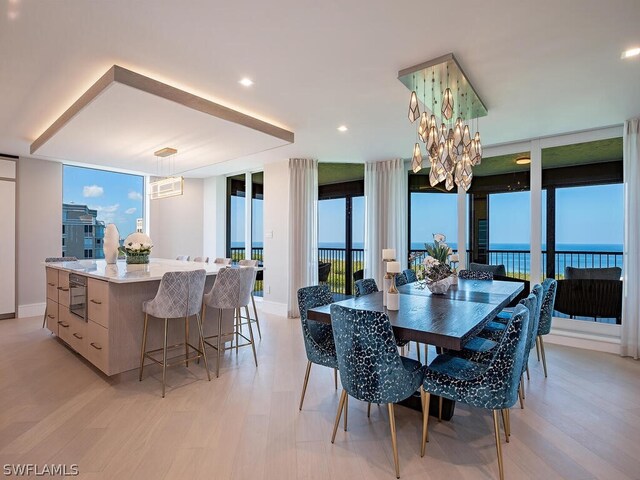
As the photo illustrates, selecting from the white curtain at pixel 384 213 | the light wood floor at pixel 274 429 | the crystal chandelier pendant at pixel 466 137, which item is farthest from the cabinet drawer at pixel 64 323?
the crystal chandelier pendant at pixel 466 137

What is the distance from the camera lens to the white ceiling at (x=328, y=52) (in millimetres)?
2049

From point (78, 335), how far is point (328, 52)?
3635 millimetres

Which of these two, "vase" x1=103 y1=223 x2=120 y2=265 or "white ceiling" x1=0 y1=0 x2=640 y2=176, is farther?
"vase" x1=103 y1=223 x2=120 y2=265

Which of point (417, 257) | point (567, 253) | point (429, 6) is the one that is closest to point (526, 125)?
point (567, 253)

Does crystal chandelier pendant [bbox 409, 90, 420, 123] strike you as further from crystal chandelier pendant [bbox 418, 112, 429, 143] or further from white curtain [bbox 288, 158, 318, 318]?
white curtain [bbox 288, 158, 318, 318]

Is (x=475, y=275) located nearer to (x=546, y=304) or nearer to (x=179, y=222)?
(x=546, y=304)

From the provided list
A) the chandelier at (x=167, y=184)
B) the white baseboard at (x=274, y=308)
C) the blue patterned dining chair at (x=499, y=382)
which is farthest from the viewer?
the white baseboard at (x=274, y=308)

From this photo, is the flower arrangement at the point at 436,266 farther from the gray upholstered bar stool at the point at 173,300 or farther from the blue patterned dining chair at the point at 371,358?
the gray upholstered bar stool at the point at 173,300

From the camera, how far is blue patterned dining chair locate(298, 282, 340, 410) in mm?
2512

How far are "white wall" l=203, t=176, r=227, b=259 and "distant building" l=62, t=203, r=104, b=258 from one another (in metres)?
2.03

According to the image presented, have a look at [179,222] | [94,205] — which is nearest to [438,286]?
[179,222]

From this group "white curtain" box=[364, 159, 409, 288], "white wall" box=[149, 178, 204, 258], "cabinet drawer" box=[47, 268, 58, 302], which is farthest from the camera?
"white wall" box=[149, 178, 204, 258]

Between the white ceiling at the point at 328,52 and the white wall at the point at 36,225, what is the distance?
7.42 ft

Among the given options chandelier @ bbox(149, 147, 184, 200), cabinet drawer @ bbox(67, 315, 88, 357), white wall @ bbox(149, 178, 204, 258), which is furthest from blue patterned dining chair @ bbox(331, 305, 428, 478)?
white wall @ bbox(149, 178, 204, 258)
